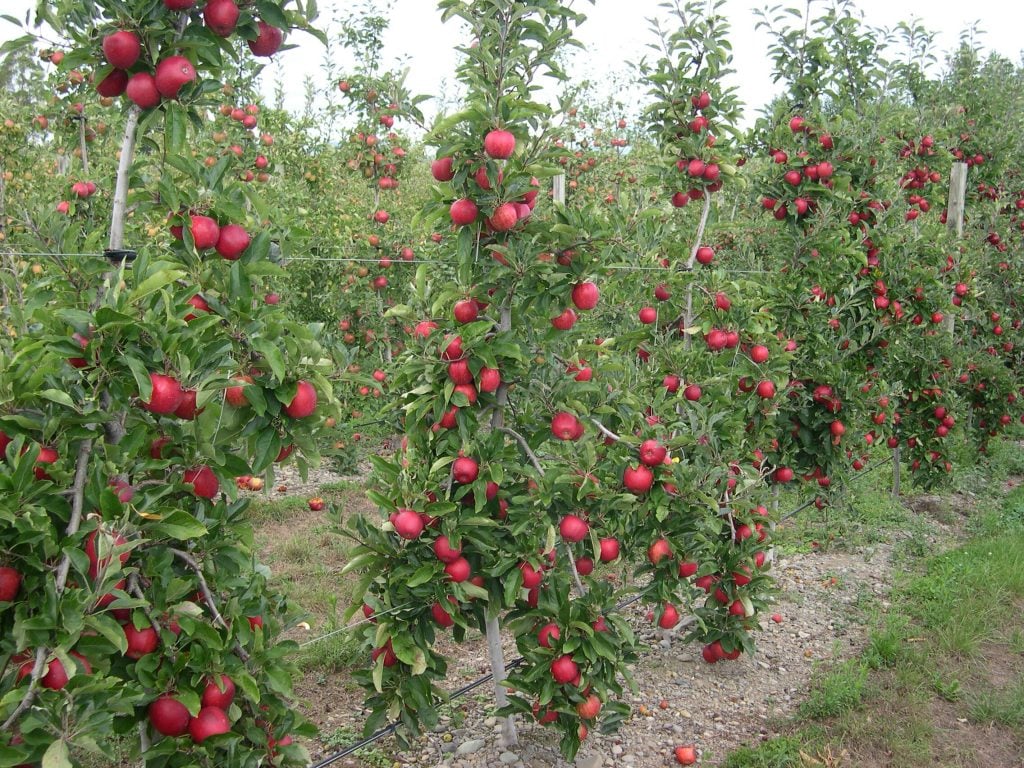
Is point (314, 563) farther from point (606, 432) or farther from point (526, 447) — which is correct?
point (606, 432)

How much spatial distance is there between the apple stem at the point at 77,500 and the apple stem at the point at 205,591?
25cm

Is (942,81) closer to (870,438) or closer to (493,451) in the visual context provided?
(870,438)

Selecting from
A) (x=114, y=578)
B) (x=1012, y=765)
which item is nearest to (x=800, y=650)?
(x=1012, y=765)

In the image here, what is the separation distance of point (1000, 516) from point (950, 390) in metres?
1.06

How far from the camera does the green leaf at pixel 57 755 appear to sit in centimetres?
140

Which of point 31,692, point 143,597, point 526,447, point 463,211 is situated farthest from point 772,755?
point 31,692

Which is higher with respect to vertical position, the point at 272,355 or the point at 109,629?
the point at 272,355

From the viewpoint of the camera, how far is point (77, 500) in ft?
5.62

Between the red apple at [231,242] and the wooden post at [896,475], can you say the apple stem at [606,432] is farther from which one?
the wooden post at [896,475]

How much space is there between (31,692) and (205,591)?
1.65ft

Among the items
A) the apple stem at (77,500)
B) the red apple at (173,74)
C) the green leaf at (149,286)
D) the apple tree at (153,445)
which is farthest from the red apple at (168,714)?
the red apple at (173,74)

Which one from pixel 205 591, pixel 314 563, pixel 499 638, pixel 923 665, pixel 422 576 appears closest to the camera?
pixel 205 591

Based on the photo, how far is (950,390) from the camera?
6.56 meters

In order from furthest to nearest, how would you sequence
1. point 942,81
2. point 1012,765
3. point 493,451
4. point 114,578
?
1. point 942,81
2. point 1012,765
3. point 493,451
4. point 114,578
